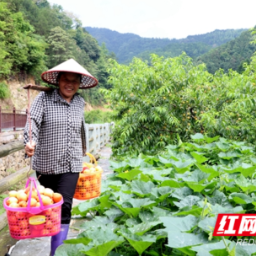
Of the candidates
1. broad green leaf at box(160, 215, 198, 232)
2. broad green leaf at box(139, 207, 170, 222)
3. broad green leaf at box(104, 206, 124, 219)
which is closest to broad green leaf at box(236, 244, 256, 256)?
broad green leaf at box(160, 215, 198, 232)

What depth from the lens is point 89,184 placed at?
2.80m

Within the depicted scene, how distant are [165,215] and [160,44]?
138238 mm

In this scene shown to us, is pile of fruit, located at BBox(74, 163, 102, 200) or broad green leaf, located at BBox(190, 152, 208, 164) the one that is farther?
broad green leaf, located at BBox(190, 152, 208, 164)

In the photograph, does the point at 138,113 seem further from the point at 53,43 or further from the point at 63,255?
the point at 53,43

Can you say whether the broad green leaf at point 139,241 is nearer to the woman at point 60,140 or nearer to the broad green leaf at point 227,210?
the broad green leaf at point 227,210

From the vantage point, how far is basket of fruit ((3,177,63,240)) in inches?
77.6

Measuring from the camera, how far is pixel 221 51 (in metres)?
46.5

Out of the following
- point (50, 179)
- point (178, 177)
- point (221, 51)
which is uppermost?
point (221, 51)

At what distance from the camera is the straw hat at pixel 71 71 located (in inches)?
105

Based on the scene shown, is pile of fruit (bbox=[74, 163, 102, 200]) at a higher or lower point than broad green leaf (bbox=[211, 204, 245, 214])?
lower

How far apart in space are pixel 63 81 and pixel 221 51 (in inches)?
1871

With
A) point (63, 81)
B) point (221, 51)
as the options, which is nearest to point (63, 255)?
point (63, 81)

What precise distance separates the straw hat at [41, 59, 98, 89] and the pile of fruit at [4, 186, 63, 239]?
110cm

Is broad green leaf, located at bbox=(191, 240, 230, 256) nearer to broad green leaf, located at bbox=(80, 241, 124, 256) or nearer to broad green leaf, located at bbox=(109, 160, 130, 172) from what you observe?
broad green leaf, located at bbox=(80, 241, 124, 256)
